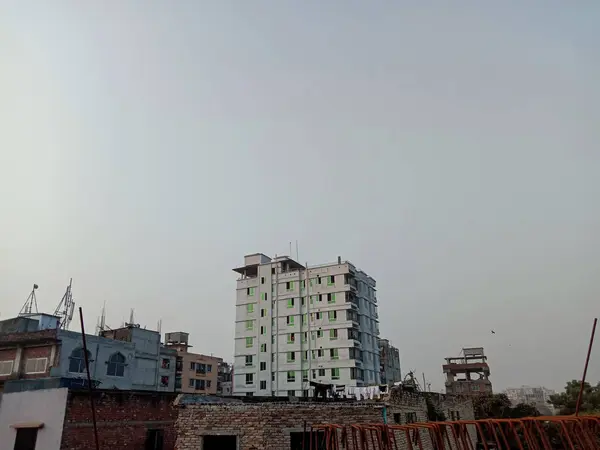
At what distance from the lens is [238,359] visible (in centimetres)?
5497

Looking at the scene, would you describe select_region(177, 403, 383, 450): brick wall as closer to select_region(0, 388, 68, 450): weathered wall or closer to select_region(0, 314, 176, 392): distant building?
select_region(0, 388, 68, 450): weathered wall

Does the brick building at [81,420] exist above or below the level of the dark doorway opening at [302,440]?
above

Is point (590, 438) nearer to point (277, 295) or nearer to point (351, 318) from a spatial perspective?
point (351, 318)

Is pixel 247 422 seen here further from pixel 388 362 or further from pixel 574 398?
pixel 388 362

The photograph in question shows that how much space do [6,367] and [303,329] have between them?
29611 millimetres

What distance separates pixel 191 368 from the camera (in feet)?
187

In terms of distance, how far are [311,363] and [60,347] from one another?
89.6ft

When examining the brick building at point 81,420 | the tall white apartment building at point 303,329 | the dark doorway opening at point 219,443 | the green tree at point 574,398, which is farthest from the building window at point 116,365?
the green tree at point 574,398

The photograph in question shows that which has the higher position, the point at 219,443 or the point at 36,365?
the point at 36,365

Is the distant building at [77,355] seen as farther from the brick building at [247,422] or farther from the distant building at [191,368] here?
the brick building at [247,422]

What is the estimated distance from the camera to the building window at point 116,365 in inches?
1426

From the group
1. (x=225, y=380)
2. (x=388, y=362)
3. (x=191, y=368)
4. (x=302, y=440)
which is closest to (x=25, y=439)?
(x=302, y=440)

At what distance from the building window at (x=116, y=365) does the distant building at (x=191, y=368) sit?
15532mm

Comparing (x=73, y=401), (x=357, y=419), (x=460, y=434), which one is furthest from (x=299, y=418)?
(x=73, y=401)
